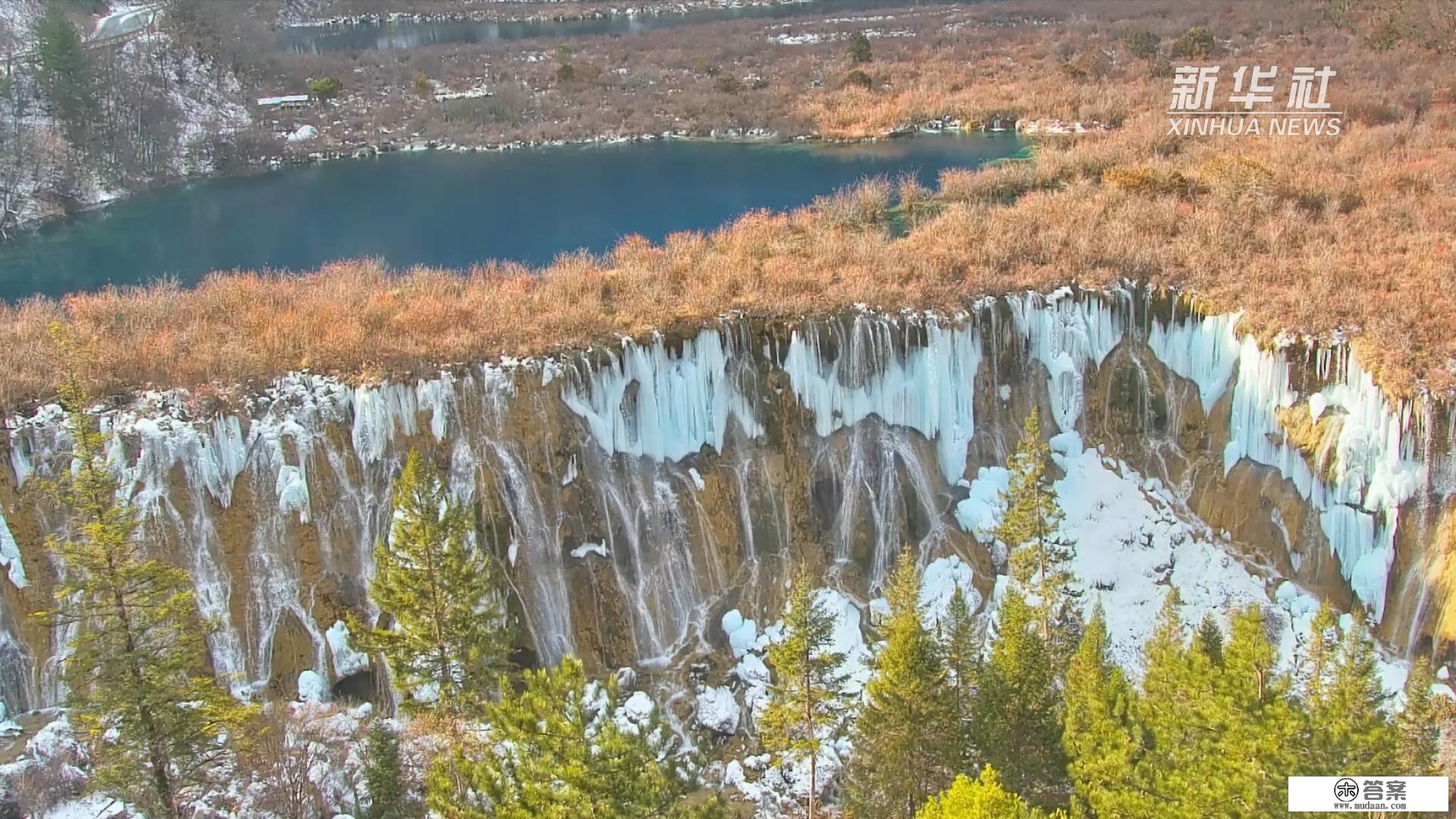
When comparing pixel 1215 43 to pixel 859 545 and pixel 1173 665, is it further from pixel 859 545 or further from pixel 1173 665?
pixel 1173 665

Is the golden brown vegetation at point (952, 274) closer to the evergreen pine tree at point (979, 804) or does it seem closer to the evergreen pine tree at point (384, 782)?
the evergreen pine tree at point (384, 782)

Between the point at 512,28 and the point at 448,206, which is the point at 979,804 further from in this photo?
the point at 512,28

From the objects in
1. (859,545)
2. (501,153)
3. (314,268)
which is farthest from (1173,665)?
(501,153)

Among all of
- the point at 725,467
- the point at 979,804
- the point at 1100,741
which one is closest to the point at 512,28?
the point at 725,467

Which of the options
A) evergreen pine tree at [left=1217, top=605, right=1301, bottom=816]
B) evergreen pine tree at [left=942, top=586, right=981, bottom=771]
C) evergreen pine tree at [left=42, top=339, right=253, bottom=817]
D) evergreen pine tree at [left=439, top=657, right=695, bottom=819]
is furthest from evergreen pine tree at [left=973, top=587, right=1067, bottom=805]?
evergreen pine tree at [left=42, top=339, right=253, bottom=817]

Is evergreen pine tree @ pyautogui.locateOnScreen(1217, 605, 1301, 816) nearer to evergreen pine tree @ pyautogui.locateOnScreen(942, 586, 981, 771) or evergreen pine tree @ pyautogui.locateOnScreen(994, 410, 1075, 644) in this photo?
evergreen pine tree @ pyautogui.locateOnScreen(942, 586, 981, 771)

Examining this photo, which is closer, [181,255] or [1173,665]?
[1173,665]

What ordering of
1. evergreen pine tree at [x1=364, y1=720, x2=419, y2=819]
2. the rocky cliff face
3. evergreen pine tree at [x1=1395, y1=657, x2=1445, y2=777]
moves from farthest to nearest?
the rocky cliff face < evergreen pine tree at [x1=364, y1=720, x2=419, y2=819] < evergreen pine tree at [x1=1395, y1=657, x2=1445, y2=777]
